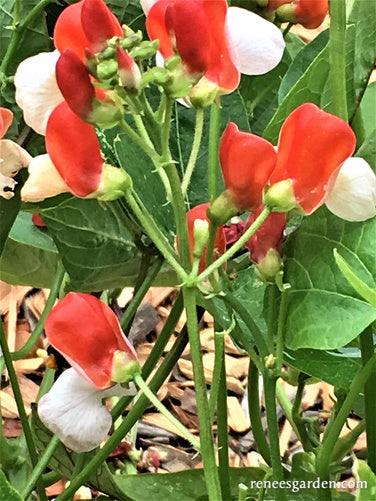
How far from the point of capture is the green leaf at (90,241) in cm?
44

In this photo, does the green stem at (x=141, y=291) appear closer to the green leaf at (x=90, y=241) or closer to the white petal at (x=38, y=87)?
the green leaf at (x=90, y=241)

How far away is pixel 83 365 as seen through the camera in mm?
335

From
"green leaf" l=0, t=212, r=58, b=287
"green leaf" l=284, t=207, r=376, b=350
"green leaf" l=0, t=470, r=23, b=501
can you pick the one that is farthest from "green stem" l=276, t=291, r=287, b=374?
"green leaf" l=0, t=212, r=58, b=287

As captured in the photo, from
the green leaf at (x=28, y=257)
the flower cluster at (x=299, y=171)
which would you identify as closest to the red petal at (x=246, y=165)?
the flower cluster at (x=299, y=171)

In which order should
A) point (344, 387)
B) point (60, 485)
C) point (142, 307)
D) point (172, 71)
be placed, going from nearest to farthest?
1. point (172, 71)
2. point (344, 387)
3. point (60, 485)
4. point (142, 307)

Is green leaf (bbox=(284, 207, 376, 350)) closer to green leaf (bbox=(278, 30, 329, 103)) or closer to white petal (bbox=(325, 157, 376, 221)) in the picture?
white petal (bbox=(325, 157, 376, 221))

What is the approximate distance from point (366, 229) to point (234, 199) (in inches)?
2.5

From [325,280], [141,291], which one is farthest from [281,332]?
[141,291]

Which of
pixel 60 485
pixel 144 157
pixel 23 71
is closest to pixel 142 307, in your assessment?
pixel 60 485

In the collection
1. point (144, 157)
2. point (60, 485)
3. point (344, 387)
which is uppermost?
point (144, 157)

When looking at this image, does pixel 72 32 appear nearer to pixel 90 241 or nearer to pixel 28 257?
pixel 90 241

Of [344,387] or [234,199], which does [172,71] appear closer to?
[234,199]

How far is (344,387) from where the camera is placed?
434 mm

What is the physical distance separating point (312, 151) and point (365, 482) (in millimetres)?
122
